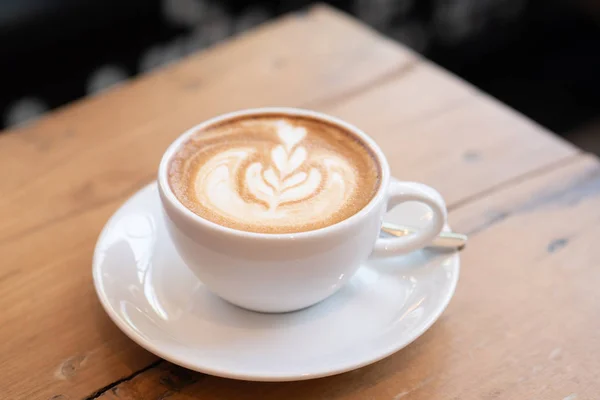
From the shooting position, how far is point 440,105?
850mm

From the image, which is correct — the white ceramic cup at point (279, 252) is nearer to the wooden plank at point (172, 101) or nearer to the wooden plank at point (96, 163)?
the wooden plank at point (96, 163)

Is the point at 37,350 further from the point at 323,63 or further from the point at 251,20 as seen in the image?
the point at 251,20

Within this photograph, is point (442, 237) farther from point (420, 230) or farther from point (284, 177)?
point (284, 177)

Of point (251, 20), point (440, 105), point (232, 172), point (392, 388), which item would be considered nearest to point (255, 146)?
point (232, 172)

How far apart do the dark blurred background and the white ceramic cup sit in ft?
2.74

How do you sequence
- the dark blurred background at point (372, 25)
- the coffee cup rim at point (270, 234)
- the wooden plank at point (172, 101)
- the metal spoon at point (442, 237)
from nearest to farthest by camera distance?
the coffee cup rim at point (270, 234) → the metal spoon at point (442, 237) → the wooden plank at point (172, 101) → the dark blurred background at point (372, 25)

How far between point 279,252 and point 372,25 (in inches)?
52.8

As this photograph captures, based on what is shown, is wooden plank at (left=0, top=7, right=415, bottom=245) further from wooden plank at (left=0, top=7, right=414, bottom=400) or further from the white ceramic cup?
the white ceramic cup

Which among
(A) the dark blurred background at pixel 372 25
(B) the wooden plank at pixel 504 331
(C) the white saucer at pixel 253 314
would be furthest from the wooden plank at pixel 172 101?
(A) the dark blurred background at pixel 372 25

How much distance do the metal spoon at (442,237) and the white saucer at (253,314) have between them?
0.04ft

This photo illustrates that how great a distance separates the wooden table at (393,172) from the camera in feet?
1.70

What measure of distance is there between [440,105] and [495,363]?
398 millimetres

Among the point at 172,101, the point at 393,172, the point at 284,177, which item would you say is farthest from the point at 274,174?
the point at 172,101

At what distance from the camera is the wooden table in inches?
20.4
